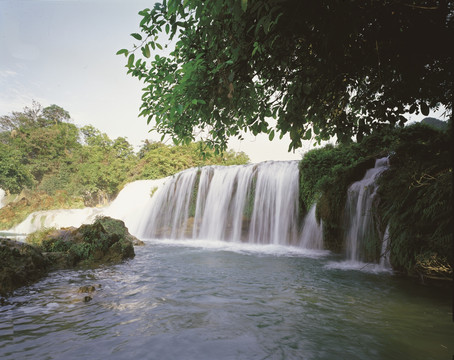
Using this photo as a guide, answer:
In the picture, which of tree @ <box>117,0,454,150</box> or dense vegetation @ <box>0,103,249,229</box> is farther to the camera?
dense vegetation @ <box>0,103,249,229</box>

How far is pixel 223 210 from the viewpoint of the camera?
610 inches

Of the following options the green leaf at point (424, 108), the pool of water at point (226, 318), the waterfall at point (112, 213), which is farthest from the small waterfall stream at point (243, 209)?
the green leaf at point (424, 108)

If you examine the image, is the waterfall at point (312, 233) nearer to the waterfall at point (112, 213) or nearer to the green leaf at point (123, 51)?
the green leaf at point (123, 51)

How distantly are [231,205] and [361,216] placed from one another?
8461 millimetres

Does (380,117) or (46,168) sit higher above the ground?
(46,168)

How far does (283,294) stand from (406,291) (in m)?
2.44

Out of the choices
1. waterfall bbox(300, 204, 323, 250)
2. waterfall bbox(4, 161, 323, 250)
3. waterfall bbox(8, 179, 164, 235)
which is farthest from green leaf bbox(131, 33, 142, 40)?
waterfall bbox(8, 179, 164, 235)

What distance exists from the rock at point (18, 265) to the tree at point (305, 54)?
4.17m

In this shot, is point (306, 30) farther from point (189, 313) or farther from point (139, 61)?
point (189, 313)

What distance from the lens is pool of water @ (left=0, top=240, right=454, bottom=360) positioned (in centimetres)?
289

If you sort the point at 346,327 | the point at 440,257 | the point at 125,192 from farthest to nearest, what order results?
1. the point at 125,192
2. the point at 440,257
3. the point at 346,327

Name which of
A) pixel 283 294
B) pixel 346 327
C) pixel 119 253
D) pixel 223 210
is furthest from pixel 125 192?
pixel 346 327

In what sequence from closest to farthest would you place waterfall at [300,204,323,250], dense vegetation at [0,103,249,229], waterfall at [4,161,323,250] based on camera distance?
waterfall at [300,204,323,250], waterfall at [4,161,323,250], dense vegetation at [0,103,249,229]

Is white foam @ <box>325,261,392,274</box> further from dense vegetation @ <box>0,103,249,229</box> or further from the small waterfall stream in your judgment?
dense vegetation @ <box>0,103,249,229</box>
